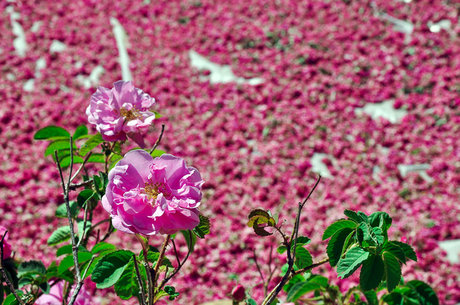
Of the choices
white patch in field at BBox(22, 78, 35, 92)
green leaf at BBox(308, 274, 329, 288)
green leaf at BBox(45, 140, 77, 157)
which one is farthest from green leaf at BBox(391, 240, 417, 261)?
white patch in field at BBox(22, 78, 35, 92)

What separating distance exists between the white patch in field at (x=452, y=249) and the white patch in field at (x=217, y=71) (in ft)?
7.07

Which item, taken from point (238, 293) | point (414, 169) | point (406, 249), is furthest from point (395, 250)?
point (414, 169)

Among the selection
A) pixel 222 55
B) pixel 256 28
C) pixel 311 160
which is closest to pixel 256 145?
pixel 311 160

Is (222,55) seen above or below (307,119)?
above

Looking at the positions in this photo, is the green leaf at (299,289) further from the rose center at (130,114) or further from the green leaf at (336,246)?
the rose center at (130,114)

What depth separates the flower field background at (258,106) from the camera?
2.90 meters

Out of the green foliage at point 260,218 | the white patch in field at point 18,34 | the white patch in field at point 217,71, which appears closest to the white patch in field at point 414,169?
the white patch in field at point 217,71

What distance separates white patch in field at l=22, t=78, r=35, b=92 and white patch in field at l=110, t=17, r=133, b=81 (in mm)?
836

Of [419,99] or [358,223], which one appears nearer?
[358,223]

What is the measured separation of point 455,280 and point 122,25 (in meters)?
4.21

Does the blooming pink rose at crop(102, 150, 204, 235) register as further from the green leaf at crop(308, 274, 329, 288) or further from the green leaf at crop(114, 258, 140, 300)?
the green leaf at crop(308, 274, 329, 288)

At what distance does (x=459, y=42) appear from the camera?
4.57m

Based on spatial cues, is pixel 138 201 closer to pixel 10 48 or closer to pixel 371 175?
pixel 371 175

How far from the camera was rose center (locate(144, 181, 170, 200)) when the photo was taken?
30.2 inches
